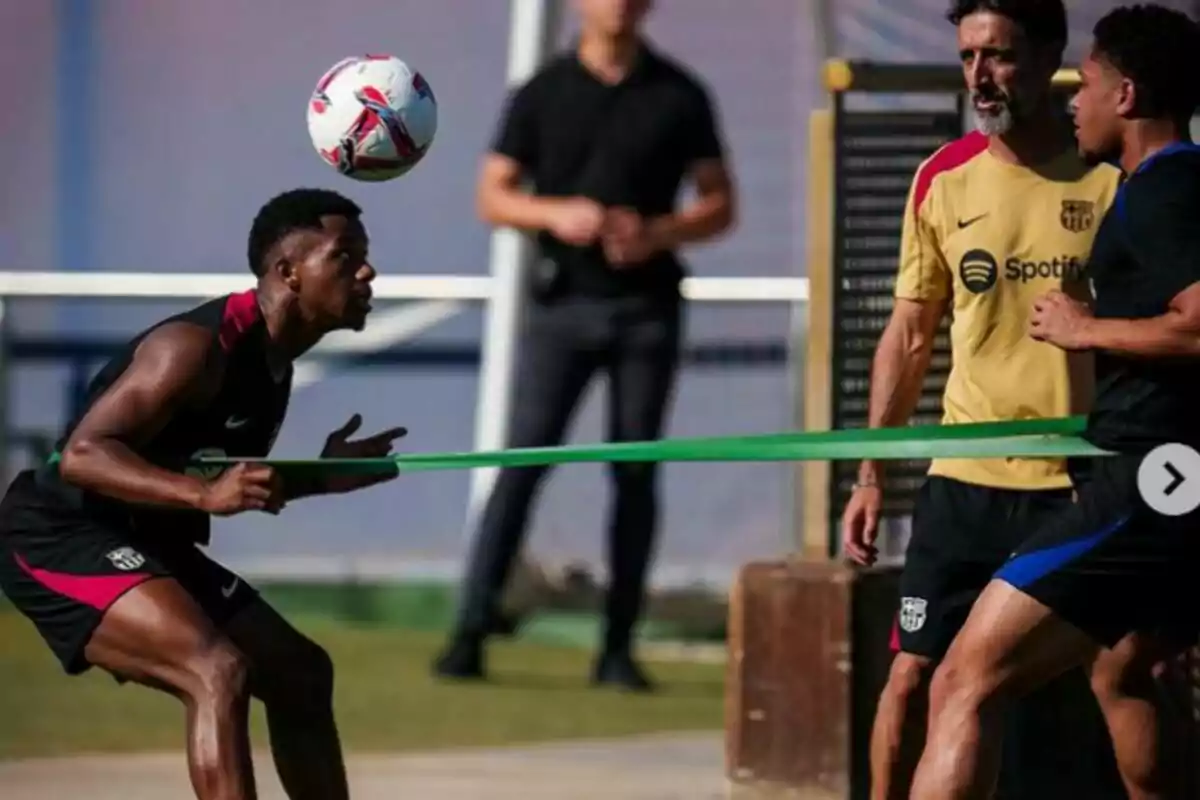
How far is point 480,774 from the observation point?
9.03 meters

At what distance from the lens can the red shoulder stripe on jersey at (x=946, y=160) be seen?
A: 707 cm

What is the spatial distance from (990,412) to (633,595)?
3.21 metres

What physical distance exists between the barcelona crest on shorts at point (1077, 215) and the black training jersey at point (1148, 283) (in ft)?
1.68

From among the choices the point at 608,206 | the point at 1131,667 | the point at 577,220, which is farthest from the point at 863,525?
the point at 608,206

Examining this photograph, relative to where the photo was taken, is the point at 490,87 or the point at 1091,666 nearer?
the point at 1091,666

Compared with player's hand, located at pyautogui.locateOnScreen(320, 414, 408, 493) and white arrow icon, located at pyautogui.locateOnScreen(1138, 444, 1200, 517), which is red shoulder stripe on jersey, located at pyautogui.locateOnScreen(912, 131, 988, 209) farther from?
player's hand, located at pyautogui.locateOnScreen(320, 414, 408, 493)

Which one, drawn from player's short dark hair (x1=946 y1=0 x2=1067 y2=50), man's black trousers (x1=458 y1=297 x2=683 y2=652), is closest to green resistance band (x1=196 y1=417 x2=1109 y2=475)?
player's short dark hair (x1=946 y1=0 x2=1067 y2=50)

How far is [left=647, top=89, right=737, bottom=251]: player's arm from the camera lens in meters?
9.62

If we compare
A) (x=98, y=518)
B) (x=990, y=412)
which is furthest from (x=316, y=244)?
(x=990, y=412)

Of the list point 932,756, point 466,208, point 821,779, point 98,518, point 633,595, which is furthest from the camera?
point 466,208

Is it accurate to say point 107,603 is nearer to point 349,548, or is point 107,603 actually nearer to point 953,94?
point 953,94

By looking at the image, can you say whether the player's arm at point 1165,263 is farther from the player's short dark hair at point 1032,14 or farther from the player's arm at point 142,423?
the player's arm at point 142,423

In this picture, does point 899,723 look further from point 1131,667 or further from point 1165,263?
point 1165,263

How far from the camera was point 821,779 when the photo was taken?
7996 millimetres
